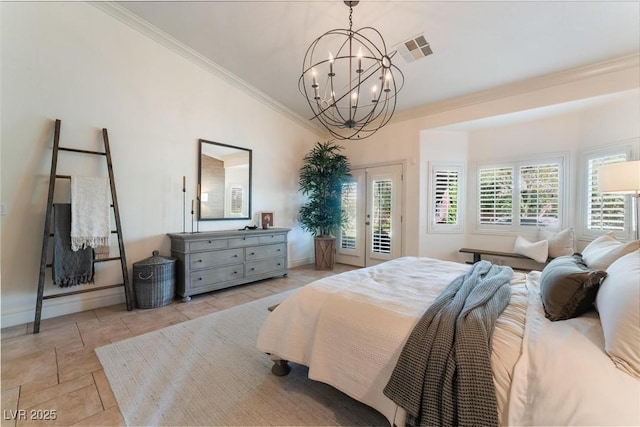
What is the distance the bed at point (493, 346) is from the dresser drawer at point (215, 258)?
200cm

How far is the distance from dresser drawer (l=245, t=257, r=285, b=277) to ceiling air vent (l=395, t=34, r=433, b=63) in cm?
349

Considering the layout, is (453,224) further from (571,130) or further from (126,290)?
(126,290)

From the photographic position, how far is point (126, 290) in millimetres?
3145

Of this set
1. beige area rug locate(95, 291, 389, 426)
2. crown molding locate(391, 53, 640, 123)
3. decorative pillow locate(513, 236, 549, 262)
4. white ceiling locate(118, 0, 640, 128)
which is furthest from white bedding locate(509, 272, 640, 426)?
crown molding locate(391, 53, 640, 123)

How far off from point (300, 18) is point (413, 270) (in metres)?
2.99

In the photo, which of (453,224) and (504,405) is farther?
(453,224)

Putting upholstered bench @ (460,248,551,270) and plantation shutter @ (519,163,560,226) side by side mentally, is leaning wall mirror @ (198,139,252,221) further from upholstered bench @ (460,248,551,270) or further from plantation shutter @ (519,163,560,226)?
plantation shutter @ (519,163,560,226)

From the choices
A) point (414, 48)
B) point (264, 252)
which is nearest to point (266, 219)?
point (264, 252)

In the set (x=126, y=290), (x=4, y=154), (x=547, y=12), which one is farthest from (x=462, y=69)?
(x=4, y=154)

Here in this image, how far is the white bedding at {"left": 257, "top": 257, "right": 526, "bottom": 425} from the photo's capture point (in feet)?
4.24

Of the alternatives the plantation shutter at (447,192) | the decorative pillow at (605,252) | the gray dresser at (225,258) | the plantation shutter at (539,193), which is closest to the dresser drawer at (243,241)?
the gray dresser at (225,258)

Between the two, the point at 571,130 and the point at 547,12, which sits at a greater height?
the point at 547,12

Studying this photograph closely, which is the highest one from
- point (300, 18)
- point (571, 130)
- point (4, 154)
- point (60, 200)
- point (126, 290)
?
point (300, 18)

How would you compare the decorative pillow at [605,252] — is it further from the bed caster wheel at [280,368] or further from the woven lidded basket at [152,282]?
the woven lidded basket at [152,282]
